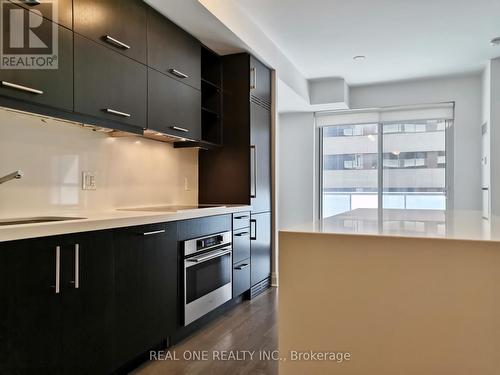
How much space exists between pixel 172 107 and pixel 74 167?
881 mm

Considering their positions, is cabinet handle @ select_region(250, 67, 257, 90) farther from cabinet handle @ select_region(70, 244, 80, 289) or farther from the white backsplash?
cabinet handle @ select_region(70, 244, 80, 289)

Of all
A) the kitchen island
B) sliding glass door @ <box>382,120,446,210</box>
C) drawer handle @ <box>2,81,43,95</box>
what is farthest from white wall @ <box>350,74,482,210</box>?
drawer handle @ <box>2,81,43,95</box>

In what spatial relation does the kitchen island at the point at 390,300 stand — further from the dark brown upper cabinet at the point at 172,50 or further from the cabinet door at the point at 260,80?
the cabinet door at the point at 260,80

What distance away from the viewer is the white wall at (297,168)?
20.1 feet

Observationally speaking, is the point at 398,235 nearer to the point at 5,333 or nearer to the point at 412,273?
the point at 412,273

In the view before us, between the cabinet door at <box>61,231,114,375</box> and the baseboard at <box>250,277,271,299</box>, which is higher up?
the cabinet door at <box>61,231,114,375</box>

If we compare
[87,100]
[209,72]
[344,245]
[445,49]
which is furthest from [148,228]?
[445,49]

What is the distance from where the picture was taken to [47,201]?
2.21m

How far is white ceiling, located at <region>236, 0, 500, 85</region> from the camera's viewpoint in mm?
3164

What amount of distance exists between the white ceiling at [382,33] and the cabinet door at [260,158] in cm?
85

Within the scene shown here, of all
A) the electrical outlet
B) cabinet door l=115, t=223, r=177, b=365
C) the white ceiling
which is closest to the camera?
cabinet door l=115, t=223, r=177, b=365

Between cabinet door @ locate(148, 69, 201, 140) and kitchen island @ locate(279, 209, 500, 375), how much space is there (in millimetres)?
1763

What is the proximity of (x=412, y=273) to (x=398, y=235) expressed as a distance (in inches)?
5.0

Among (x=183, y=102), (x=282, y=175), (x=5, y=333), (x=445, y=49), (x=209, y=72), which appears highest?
(x=445, y=49)
